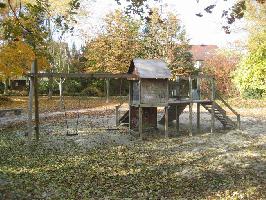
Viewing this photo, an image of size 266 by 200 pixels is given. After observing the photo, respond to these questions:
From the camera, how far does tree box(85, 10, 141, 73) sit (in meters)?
49.5

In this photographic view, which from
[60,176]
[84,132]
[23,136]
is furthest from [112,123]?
[60,176]

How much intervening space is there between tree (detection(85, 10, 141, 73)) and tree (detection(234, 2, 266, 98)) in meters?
13.5

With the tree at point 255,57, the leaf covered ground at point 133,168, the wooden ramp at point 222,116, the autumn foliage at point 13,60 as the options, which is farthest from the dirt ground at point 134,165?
the tree at point 255,57

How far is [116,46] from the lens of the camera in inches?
1962

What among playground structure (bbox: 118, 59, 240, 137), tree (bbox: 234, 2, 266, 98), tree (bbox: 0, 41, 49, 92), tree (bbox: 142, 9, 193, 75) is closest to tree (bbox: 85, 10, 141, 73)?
tree (bbox: 142, 9, 193, 75)

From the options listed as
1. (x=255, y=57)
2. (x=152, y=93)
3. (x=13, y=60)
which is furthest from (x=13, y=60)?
(x=255, y=57)

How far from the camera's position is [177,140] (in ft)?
71.6

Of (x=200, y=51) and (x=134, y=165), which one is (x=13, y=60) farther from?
(x=200, y=51)

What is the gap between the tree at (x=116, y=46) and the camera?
49531 millimetres

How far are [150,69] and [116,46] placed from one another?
2789cm

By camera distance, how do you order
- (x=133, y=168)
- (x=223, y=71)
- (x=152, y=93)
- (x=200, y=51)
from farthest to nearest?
(x=200, y=51)
(x=223, y=71)
(x=152, y=93)
(x=133, y=168)

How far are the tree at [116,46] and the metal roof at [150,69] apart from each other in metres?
26.1

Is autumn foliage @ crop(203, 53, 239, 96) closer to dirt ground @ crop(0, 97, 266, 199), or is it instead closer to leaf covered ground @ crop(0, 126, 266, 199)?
dirt ground @ crop(0, 97, 266, 199)

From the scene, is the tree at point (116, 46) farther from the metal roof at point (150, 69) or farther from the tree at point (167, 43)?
the metal roof at point (150, 69)
